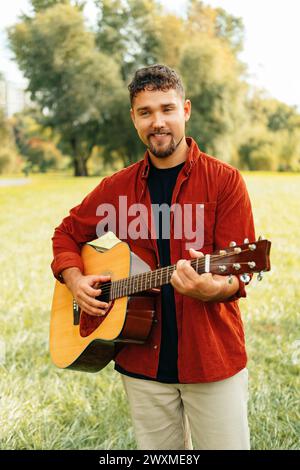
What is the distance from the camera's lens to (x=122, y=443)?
98.7 inches

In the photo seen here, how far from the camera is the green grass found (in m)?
2.57

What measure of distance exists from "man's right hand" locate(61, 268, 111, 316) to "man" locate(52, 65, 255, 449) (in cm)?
18

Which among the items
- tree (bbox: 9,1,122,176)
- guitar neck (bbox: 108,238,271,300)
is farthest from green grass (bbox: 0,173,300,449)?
tree (bbox: 9,1,122,176)

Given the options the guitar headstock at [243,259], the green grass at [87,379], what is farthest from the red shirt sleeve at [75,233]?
the green grass at [87,379]

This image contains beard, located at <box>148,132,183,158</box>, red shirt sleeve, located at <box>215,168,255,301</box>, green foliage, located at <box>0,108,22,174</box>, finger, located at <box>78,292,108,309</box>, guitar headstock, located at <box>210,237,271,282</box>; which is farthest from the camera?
green foliage, located at <box>0,108,22,174</box>

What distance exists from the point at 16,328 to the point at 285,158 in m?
12.2

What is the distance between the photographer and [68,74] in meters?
14.2

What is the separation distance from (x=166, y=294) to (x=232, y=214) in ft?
1.22

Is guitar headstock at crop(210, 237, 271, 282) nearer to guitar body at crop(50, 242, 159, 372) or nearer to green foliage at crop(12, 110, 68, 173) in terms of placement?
guitar body at crop(50, 242, 159, 372)

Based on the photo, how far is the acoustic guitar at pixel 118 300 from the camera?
1.40 metres

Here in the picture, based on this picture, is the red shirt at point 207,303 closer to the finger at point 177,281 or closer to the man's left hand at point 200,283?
the man's left hand at point 200,283

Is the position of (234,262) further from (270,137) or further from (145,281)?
(270,137)

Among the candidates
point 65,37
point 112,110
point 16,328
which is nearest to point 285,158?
point 112,110

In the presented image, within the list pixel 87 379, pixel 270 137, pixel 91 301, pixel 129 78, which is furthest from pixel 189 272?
pixel 270 137
